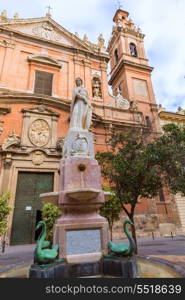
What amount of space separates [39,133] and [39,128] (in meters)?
0.42

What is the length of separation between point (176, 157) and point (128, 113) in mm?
9950

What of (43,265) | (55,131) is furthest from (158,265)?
(55,131)

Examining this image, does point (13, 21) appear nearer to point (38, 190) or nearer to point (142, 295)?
point (38, 190)

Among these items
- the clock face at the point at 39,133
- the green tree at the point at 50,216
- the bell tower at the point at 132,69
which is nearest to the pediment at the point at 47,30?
the bell tower at the point at 132,69

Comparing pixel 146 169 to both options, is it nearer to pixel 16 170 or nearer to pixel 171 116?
pixel 16 170

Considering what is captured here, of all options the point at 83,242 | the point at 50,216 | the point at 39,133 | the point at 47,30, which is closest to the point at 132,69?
the point at 47,30

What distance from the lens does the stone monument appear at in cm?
360

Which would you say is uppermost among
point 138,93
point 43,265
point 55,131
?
point 138,93

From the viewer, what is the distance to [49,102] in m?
14.1

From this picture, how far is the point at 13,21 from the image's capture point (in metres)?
16.4

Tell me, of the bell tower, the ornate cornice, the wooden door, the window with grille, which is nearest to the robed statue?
the wooden door

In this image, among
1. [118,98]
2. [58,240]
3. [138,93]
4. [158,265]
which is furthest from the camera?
[138,93]

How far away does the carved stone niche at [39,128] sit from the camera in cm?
1264

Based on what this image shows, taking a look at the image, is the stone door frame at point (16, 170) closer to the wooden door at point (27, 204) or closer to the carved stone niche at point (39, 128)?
the wooden door at point (27, 204)
